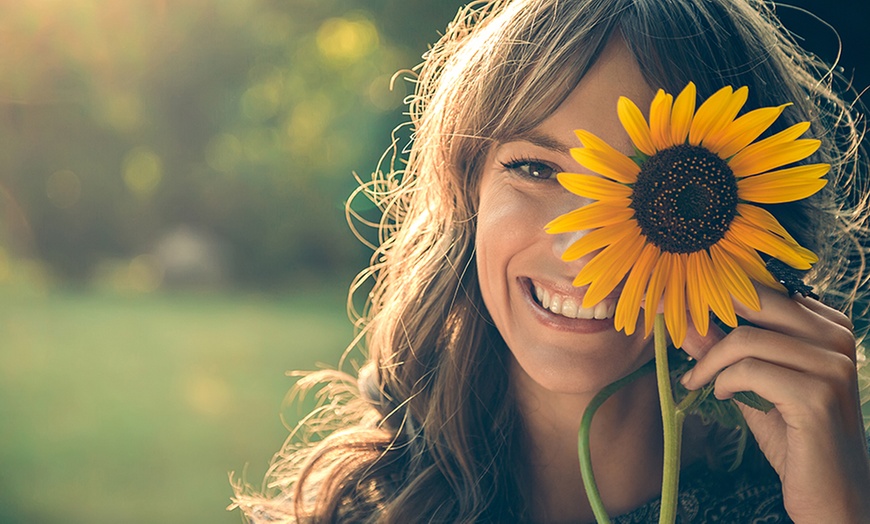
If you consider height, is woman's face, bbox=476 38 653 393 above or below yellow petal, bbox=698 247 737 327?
above

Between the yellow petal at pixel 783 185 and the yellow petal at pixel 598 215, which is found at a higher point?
the yellow petal at pixel 598 215

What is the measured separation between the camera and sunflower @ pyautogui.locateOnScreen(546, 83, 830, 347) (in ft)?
2.57

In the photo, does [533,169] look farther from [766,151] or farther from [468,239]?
[766,151]

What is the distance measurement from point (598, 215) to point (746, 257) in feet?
0.46

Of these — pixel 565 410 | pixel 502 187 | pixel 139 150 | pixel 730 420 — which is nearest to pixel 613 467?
pixel 565 410

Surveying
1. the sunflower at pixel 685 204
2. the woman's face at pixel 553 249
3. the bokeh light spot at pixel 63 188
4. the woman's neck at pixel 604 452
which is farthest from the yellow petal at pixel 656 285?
the bokeh light spot at pixel 63 188

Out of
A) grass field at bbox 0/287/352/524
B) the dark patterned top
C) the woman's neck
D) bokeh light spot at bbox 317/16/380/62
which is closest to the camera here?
the dark patterned top

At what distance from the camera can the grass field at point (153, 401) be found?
496 cm

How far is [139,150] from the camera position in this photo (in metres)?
8.59

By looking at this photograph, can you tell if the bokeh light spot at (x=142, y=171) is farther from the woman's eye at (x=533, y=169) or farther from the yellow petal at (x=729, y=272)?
Result: the yellow petal at (x=729, y=272)

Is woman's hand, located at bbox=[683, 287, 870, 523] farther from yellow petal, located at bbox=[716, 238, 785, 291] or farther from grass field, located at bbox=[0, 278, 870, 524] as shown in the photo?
grass field, located at bbox=[0, 278, 870, 524]

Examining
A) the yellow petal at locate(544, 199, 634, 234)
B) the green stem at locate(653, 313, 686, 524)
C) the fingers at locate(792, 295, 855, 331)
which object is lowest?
the green stem at locate(653, 313, 686, 524)

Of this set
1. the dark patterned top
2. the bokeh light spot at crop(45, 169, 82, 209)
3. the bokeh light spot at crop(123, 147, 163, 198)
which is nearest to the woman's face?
the dark patterned top

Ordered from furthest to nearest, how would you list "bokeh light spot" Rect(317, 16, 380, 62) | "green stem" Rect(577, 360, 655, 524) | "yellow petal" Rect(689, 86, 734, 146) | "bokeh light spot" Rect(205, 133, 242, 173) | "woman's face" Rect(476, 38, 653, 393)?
"bokeh light spot" Rect(205, 133, 242, 173) < "bokeh light spot" Rect(317, 16, 380, 62) < "woman's face" Rect(476, 38, 653, 393) < "green stem" Rect(577, 360, 655, 524) < "yellow petal" Rect(689, 86, 734, 146)
